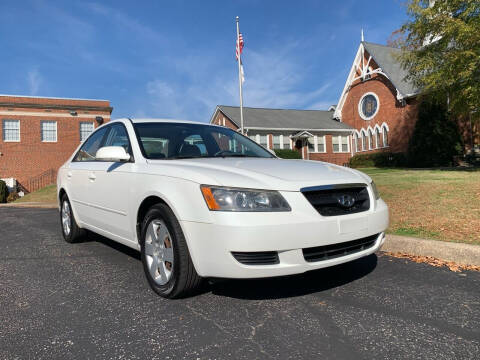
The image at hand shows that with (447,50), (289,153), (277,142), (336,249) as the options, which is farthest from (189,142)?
(277,142)

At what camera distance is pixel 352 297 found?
9.87 feet

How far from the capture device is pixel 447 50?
1491 cm

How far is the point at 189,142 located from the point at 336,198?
184 centimetres

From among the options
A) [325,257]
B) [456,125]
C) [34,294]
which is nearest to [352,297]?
[325,257]

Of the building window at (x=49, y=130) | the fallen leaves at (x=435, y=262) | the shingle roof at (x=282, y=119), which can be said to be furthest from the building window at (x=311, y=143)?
the fallen leaves at (x=435, y=262)

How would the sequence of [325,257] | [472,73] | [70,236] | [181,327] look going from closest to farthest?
[181,327]
[325,257]
[70,236]
[472,73]

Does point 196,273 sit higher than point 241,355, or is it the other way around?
point 196,273

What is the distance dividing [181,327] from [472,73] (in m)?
15.4

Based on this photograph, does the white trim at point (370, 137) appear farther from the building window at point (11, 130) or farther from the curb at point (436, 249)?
the building window at point (11, 130)

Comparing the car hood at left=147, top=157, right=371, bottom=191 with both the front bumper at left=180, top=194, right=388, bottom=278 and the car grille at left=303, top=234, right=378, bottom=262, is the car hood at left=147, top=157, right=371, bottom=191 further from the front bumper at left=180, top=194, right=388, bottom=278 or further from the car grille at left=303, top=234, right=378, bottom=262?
the car grille at left=303, top=234, right=378, bottom=262

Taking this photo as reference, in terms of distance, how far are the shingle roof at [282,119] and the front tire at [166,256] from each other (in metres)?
24.8

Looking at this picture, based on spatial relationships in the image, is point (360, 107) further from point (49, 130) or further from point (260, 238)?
point (260, 238)

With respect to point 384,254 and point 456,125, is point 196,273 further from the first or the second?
point 456,125

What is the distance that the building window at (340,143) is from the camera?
30.8 metres
